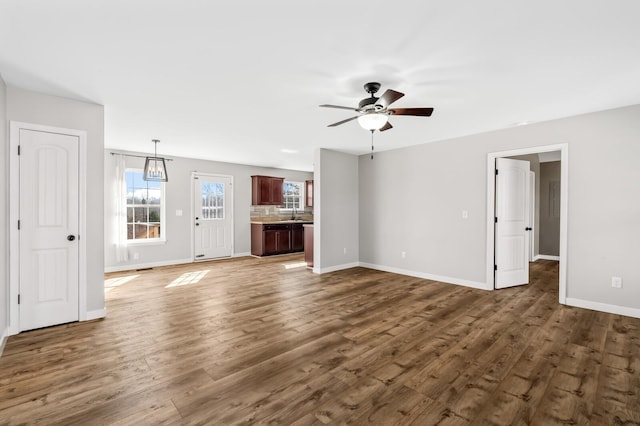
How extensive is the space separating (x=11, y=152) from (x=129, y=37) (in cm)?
197

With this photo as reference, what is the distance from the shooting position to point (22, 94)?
2957mm

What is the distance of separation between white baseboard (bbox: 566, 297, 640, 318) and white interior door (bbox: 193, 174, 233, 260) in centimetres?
671

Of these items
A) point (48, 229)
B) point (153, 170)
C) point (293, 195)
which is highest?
point (153, 170)

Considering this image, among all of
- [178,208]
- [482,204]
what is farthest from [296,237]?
[482,204]

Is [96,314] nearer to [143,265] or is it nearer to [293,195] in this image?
[143,265]

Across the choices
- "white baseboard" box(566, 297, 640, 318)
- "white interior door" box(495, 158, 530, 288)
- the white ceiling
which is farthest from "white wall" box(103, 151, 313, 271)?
"white baseboard" box(566, 297, 640, 318)

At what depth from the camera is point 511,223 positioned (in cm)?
472

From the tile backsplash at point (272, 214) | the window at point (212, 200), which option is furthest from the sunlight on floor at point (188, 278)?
the tile backsplash at point (272, 214)

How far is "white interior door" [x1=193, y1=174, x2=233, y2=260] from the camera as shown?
7.04m

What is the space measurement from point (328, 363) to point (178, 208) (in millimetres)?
5538

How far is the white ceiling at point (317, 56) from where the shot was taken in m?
1.83

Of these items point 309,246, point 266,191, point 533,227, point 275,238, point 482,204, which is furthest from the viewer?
point 266,191

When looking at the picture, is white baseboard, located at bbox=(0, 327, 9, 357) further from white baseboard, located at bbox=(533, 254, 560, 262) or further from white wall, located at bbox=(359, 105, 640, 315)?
white baseboard, located at bbox=(533, 254, 560, 262)

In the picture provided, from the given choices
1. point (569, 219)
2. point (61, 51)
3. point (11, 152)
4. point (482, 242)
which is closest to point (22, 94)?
point (11, 152)
